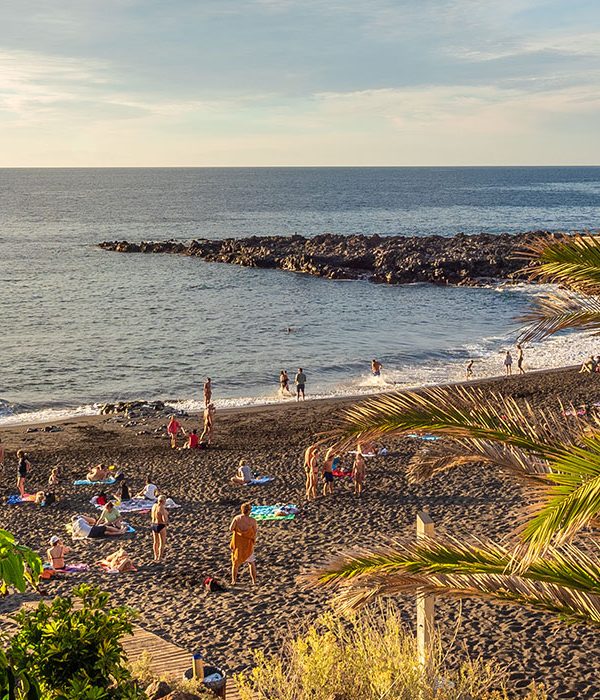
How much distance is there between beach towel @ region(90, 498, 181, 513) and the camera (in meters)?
16.7

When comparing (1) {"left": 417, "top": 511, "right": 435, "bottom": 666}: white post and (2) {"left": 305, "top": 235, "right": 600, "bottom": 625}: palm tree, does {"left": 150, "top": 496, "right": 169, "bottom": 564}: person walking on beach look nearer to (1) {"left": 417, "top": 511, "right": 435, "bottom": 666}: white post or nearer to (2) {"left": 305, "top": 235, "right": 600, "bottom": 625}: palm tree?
(1) {"left": 417, "top": 511, "right": 435, "bottom": 666}: white post

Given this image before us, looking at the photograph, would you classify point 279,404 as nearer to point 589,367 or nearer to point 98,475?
point 98,475

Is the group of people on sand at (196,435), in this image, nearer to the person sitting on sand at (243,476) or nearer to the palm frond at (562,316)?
the person sitting on sand at (243,476)

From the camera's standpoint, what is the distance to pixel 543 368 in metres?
32.7

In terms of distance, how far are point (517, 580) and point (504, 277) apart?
5247cm

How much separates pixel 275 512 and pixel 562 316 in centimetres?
1098

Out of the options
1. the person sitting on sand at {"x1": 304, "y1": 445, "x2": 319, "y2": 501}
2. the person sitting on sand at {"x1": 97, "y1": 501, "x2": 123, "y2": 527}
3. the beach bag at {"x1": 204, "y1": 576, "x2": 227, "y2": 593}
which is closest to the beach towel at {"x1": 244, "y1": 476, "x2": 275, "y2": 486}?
the person sitting on sand at {"x1": 304, "y1": 445, "x2": 319, "y2": 501}

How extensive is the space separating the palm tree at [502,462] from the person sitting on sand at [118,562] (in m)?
8.15

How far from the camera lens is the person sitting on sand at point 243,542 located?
12.4 metres

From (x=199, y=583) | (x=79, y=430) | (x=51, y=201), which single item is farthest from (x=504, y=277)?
(x=51, y=201)

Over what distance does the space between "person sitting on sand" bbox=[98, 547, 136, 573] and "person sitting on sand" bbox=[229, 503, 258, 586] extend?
194 cm

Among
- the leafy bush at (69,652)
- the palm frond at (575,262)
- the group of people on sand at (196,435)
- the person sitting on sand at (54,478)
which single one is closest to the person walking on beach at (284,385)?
the group of people on sand at (196,435)

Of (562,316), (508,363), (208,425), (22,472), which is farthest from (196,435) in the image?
(562,316)

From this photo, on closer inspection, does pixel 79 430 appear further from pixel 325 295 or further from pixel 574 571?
pixel 325 295
